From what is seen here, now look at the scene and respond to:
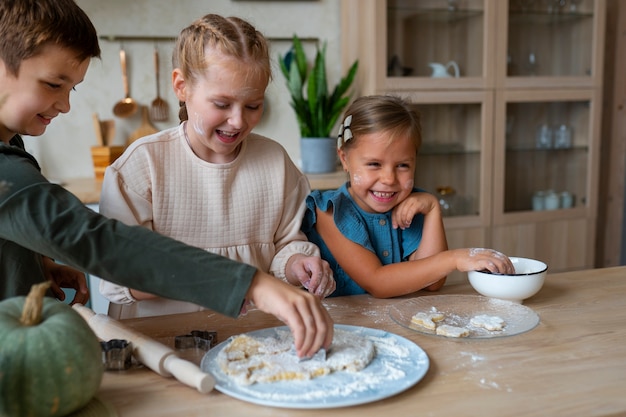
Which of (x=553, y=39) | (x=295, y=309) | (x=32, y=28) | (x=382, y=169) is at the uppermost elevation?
(x=553, y=39)

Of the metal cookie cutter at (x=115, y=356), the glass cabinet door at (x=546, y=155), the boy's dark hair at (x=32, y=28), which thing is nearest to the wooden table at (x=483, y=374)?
the metal cookie cutter at (x=115, y=356)

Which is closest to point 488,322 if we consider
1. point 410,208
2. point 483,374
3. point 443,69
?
point 483,374

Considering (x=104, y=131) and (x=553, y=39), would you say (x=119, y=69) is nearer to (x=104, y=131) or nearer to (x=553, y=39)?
(x=104, y=131)

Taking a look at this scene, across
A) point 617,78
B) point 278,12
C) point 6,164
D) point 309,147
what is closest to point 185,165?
point 6,164

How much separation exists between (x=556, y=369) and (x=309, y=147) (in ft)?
6.49

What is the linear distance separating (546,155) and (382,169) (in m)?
2.18

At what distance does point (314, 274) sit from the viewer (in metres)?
1.20

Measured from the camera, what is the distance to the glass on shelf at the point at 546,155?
10.3 feet

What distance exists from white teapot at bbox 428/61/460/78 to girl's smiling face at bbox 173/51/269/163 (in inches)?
73.1

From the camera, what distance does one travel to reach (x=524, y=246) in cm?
311

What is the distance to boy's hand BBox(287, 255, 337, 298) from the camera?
1184mm

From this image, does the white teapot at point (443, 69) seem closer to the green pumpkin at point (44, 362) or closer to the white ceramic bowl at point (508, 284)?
the white ceramic bowl at point (508, 284)

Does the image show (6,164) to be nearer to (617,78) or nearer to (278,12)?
(278,12)

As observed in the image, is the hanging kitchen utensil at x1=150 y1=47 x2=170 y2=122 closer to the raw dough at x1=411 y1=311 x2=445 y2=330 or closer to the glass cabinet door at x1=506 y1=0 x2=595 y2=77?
the glass cabinet door at x1=506 y1=0 x2=595 y2=77
